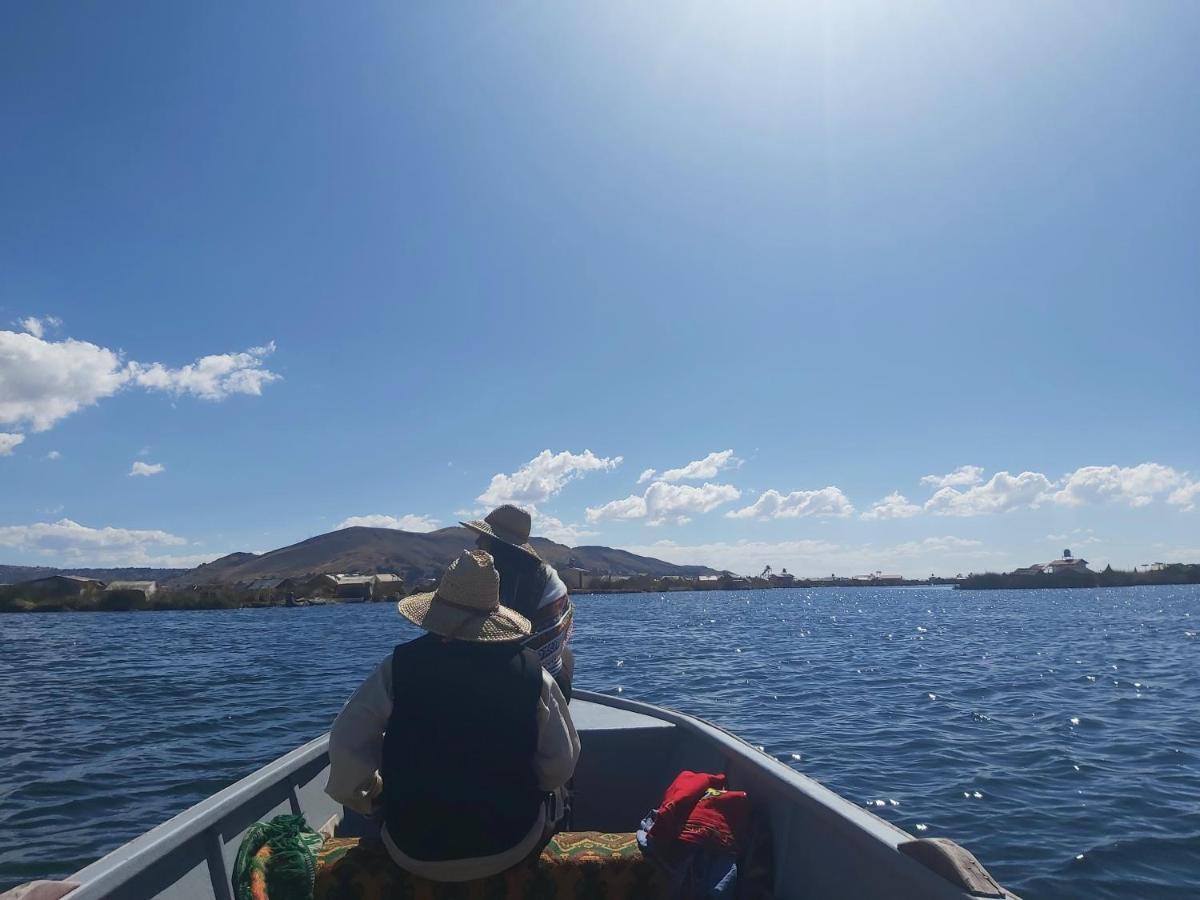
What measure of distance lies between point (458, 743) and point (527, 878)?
90 cm

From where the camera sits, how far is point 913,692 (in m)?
17.8

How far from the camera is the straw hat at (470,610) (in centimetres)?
303

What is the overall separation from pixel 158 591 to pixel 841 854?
122m

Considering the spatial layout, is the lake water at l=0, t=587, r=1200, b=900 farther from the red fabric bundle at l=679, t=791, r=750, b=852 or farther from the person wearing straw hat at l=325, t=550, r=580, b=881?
the person wearing straw hat at l=325, t=550, r=580, b=881

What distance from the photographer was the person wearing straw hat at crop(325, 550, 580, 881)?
2.88 m

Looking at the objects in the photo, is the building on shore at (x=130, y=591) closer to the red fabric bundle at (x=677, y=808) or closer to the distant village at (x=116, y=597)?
the distant village at (x=116, y=597)

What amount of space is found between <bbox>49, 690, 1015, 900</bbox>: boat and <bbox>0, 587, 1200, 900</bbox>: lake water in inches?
149

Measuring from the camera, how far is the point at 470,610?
3.10 meters

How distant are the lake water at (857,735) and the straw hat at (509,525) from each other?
598 centimetres

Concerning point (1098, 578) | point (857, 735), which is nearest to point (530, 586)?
point (857, 735)

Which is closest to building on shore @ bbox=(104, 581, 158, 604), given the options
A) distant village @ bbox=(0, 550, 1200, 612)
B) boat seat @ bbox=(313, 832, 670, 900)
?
distant village @ bbox=(0, 550, 1200, 612)

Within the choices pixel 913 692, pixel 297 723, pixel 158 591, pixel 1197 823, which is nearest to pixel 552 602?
pixel 1197 823

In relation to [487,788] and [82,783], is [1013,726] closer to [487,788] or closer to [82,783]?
[487,788]

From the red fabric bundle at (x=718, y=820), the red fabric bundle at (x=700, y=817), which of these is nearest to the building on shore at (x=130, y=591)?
the red fabric bundle at (x=700, y=817)
